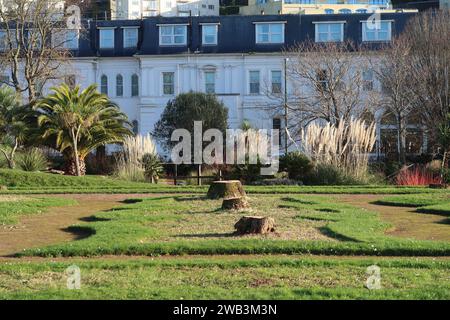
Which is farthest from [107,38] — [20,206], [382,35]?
[20,206]

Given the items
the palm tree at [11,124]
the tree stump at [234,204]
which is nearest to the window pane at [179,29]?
the palm tree at [11,124]

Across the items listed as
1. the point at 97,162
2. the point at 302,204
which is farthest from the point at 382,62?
the point at 302,204

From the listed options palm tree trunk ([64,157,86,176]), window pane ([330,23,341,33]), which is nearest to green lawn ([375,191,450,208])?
palm tree trunk ([64,157,86,176])

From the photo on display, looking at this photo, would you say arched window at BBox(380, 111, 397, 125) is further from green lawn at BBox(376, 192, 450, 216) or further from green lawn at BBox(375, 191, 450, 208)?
green lawn at BBox(375, 191, 450, 208)

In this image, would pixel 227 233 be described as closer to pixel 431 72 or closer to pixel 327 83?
pixel 431 72

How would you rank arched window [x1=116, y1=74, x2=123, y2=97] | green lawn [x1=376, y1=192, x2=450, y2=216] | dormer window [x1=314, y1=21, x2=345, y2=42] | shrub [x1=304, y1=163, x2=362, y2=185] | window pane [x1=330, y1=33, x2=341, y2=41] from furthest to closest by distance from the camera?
arched window [x1=116, y1=74, x2=123, y2=97] < dormer window [x1=314, y1=21, x2=345, y2=42] < window pane [x1=330, y1=33, x2=341, y2=41] < shrub [x1=304, y1=163, x2=362, y2=185] < green lawn [x1=376, y1=192, x2=450, y2=216]

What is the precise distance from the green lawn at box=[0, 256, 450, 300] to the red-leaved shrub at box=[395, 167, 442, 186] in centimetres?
1958

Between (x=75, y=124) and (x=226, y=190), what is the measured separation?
13910 millimetres

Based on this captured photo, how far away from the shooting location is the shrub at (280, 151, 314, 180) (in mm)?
31078

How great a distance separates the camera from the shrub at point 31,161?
33.0 metres

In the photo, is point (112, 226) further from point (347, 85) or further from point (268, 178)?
point (347, 85)

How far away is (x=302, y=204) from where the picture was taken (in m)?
19.6

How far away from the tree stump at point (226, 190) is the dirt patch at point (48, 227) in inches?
110

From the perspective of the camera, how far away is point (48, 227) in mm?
15711
